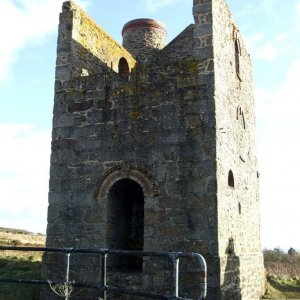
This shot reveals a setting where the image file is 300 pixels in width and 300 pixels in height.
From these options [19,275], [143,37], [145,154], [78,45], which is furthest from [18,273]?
[143,37]

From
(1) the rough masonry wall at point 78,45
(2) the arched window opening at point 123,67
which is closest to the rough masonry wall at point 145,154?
(1) the rough masonry wall at point 78,45

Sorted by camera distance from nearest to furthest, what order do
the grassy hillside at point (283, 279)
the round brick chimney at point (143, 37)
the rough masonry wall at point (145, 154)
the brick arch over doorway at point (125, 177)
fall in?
the rough masonry wall at point (145, 154), the brick arch over doorway at point (125, 177), the grassy hillside at point (283, 279), the round brick chimney at point (143, 37)

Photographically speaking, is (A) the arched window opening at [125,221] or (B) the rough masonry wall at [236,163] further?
(A) the arched window opening at [125,221]

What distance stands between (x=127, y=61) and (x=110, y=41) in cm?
117

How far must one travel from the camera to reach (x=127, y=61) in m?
14.7

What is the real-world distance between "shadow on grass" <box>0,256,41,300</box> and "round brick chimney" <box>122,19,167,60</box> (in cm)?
812

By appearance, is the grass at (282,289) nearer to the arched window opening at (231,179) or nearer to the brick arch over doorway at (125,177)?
the arched window opening at (231,179)

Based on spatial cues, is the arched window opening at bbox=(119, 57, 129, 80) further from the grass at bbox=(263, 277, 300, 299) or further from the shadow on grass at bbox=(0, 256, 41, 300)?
the grass at bbox=(263, 277, 300, 299)

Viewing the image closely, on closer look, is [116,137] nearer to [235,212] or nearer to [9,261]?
[235,212]

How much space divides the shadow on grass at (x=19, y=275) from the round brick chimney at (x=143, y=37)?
26.7ft

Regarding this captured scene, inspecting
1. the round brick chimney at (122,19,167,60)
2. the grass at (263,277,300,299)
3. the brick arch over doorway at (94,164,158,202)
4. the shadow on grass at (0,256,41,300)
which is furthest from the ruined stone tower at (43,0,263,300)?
the round brick chimney at (122,19,167,60)

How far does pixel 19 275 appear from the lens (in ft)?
39.2

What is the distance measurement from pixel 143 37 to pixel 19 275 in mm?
9490

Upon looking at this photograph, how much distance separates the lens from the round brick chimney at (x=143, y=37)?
1622 cm
